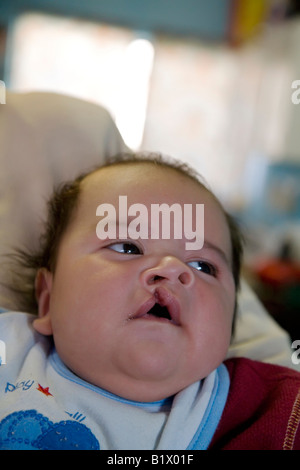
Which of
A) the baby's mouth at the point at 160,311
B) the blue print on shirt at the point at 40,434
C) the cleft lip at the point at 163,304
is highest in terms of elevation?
the cleft lip at the point at 163,304

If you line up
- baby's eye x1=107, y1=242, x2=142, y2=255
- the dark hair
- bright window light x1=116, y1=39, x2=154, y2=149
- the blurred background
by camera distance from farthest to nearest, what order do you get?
bright window light x1=116, y1=39, x2=154, y2=149 < the blurred background < the dark hair < baby's eye x1=107, y1=242, x2=142, y2=255

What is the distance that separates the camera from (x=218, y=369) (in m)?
0.72

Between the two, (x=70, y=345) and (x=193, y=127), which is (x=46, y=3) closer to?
(x=193, y=127)

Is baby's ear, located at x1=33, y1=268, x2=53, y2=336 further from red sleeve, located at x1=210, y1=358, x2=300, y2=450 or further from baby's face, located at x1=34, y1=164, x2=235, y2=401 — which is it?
red sleeve, located at x1=210, y1=358, x2=300, y2=450

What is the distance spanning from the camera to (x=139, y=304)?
2.02ft

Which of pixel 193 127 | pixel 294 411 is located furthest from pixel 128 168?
pixel 193 127

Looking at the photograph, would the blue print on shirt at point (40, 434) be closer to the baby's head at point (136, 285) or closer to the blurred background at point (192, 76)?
the baby's head at point (136, 285)

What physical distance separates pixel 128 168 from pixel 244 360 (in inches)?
14.7

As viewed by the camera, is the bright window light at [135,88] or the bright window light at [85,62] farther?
the bright window light at [135,88]

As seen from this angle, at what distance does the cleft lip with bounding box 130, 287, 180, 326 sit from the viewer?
615 millimetres

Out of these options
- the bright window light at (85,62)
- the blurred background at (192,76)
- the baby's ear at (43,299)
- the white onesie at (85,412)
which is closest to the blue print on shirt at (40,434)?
the white onesie at (85,412)

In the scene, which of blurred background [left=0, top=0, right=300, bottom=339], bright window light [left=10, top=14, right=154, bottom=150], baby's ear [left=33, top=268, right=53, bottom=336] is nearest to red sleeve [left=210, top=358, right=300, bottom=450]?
baby's ear [left=33, top=268, right=53, bottom=336]

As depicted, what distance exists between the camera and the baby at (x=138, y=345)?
602 mm

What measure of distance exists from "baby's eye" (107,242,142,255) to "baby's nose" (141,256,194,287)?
2.4 inches
